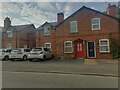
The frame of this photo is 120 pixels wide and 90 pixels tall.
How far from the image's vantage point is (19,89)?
782 cm

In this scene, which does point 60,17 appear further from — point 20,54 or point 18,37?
point 18,37

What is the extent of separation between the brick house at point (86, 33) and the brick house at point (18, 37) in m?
12.5

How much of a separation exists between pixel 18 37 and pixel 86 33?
1790 centimetres

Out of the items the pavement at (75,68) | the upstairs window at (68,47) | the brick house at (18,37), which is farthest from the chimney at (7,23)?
the pavement at (75,68)

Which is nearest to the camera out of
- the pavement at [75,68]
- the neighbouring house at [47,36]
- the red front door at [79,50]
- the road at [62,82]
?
the road at [62,82]

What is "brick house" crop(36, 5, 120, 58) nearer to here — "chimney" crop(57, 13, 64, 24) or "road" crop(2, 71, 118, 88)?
"chimney" crop(57, 13, 64, 24)

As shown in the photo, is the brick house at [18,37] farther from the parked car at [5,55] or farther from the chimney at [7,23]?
the parked car at [5,55]

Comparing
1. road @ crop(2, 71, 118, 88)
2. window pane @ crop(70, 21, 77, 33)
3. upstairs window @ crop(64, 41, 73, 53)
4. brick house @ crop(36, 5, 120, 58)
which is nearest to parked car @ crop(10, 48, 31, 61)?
brick house @ crop(36, 5, 120, 58)

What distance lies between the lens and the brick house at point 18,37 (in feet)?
127

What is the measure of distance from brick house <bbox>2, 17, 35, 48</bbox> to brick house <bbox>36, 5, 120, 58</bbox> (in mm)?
12479

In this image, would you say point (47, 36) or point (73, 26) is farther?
point (47, 36)

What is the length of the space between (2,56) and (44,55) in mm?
6902

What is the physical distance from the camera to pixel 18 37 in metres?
38.6

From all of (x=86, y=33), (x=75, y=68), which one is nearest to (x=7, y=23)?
(x=86, y=33)
